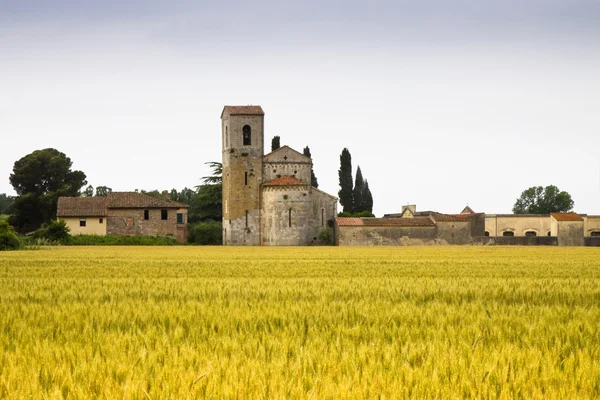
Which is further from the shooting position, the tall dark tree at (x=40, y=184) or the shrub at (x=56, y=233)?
the tall dark tree at (x=40, y=184)

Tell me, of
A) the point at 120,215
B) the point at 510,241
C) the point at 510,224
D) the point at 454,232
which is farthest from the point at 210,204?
the point at 510,224

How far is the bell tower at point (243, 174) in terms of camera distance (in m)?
75.8

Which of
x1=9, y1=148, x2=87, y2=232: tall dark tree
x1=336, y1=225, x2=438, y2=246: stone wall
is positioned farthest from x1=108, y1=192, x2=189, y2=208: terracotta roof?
x1=336, y1=225, x2=438, y2=246: stone wall

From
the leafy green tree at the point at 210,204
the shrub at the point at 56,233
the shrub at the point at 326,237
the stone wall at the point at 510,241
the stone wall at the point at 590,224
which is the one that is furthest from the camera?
the stone wall at the point at 590,224

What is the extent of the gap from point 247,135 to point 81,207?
20285 mm

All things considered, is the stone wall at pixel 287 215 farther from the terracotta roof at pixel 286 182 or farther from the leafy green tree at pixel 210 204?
the leafy green tree at pixel 210 204

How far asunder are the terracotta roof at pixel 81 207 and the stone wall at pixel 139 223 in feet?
3.94

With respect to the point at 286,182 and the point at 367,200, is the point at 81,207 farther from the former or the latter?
the point at 367,200

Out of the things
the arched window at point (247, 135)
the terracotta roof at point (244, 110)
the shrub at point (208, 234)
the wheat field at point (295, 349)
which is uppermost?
the terracotta roof at point (244, 110)

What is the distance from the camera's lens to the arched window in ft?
253

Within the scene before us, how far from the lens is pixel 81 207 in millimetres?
80812

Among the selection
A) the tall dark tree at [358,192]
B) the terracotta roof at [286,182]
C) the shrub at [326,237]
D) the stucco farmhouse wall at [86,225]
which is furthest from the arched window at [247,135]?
the tall dark tree at [358,192]

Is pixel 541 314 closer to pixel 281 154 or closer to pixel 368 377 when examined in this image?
pixel 368 377

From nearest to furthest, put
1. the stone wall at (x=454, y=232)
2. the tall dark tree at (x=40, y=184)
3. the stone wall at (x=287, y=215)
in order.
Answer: the stone wall at (x=287, y=215) < the stone wall at (x=454, y=232) < the tall dark tree at (x=40, y=184)
